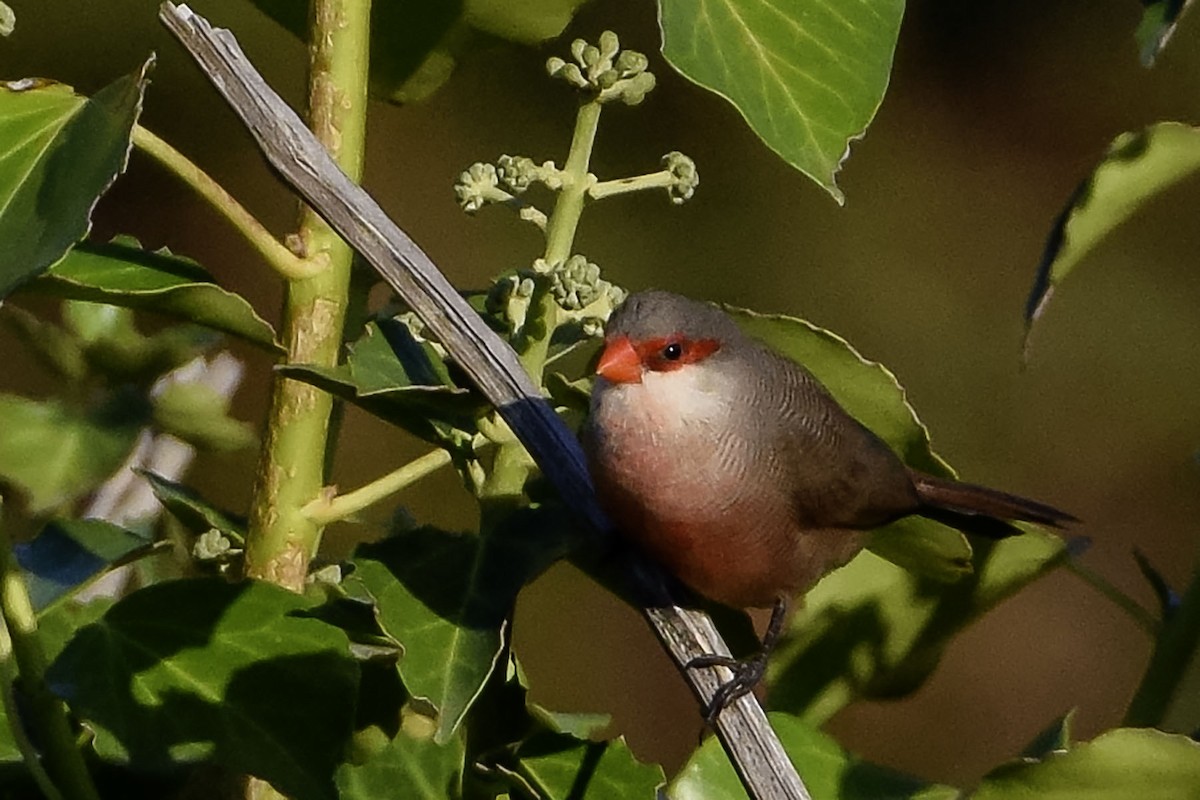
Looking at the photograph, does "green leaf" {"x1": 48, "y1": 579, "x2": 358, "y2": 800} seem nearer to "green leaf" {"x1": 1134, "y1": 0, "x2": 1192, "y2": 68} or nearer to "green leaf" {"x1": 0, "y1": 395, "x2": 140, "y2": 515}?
"green leaf" {"x1": 0, "y1": 395, "x2": 140, "y2": 515}

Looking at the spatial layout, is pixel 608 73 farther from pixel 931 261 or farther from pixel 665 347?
pixel 931 261

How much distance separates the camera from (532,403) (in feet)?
5.24

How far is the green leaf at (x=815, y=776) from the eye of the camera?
1501 millimetres

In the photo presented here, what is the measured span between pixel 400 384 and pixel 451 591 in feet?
0.61

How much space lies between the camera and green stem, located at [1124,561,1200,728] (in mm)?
1688

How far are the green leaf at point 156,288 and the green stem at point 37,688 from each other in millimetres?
208

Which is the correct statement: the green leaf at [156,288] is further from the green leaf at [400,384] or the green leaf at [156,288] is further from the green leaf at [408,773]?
the green leaf at [408,773]

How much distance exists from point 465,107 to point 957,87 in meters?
1.47

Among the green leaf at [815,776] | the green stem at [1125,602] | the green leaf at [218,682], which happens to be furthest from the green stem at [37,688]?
the green stem at [1125,602]

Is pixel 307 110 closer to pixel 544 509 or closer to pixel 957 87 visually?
pixel 544 509

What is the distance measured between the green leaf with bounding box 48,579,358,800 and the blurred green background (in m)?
3.27

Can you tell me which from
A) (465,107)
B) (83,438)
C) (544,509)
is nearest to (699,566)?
(544,509)

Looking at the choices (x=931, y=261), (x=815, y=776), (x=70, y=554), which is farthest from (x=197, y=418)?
(x=931, y=261)

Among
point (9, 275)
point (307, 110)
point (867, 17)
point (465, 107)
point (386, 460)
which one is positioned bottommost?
point (386, 460)
